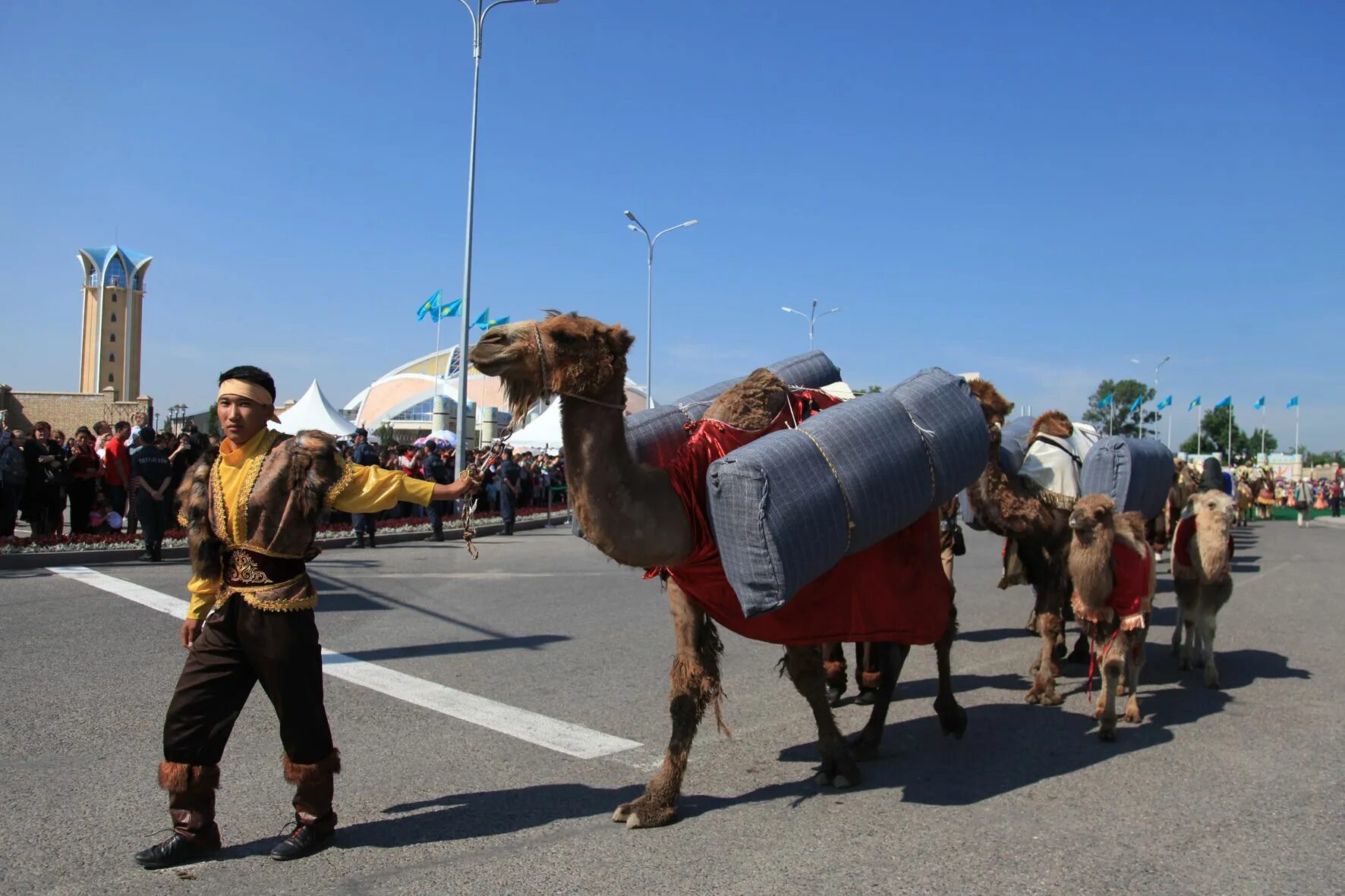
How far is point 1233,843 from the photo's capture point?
4.35 meters

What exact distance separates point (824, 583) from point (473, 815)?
2.00m

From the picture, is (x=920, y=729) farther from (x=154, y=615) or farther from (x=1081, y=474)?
(x=154, y=615)

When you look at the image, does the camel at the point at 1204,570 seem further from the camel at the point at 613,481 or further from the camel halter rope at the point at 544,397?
the camel halter rope at the point at 544,397

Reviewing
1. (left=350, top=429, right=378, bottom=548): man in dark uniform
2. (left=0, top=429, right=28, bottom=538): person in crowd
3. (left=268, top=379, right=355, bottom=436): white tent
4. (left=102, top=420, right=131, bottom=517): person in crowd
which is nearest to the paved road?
(left=0, top=429, right=28, bottom=538): person in crowd

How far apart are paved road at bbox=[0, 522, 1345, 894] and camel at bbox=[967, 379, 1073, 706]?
2.18 ft

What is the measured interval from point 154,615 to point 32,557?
Answer: 4757 mm

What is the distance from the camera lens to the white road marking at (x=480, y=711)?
5.65 m

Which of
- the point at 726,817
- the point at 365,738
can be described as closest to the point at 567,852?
the point at 726,817

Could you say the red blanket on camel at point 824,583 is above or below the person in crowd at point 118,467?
below

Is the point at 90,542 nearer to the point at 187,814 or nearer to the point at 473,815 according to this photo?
the point at 187,814

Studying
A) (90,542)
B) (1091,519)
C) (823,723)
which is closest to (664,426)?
(823,723)

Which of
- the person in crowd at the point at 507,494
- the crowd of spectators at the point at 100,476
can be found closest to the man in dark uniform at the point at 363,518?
the crowd of spectators at the point at 100,476

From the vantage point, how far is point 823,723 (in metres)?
5.06

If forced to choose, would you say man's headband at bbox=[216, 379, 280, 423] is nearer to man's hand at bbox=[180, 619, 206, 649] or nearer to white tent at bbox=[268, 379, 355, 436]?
man's hand at bbox=[180, 619, 206, 649]
